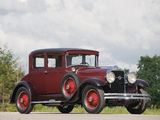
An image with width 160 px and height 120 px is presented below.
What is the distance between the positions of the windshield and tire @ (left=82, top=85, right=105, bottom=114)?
1768mm

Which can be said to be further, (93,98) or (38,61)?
(38,61)

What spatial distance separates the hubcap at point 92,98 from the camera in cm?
1092

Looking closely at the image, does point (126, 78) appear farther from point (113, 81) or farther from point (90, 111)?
point (90, 111)

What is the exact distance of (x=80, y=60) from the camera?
507 inches

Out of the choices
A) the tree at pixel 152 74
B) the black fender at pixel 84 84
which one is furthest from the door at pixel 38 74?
the tree at pixel 152 74

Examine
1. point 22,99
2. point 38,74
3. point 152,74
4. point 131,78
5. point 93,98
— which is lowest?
point 152,74

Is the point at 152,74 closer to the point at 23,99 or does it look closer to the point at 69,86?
the point at 23,99

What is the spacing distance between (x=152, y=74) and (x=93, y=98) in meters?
49.4

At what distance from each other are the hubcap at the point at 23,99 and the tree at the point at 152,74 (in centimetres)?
4632

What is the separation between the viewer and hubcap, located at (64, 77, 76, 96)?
38.6 ft

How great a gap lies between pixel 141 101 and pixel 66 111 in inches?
154

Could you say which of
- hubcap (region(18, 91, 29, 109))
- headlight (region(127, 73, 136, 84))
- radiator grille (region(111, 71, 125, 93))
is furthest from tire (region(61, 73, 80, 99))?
hubcap (region(18, 91, 29, 109))

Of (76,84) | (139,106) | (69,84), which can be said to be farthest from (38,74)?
(139,106)

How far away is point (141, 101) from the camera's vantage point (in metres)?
12.1
